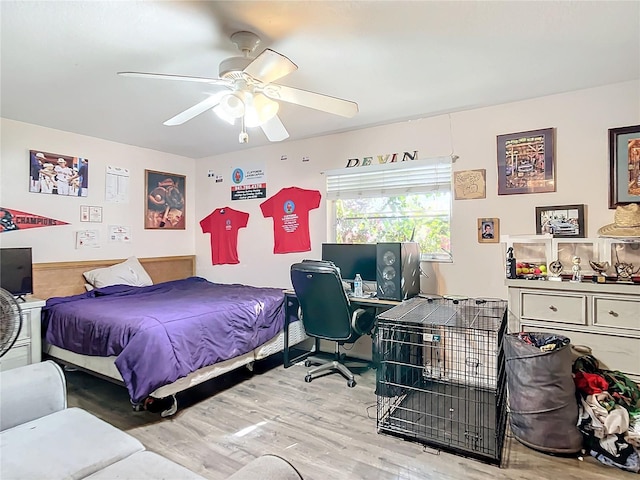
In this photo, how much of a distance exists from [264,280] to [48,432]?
9.86ft

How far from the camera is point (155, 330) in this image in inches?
94.8

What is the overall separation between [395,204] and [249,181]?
6.23 ft

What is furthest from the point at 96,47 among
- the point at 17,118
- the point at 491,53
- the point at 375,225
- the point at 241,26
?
the point at 375,225

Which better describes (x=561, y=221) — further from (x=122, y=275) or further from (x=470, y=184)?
(x=122, y=275)

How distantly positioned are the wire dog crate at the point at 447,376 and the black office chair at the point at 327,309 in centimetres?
35

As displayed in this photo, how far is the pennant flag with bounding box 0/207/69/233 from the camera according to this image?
3303mm

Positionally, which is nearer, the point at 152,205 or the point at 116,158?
the point at 116,158

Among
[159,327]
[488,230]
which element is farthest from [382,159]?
[159,327]

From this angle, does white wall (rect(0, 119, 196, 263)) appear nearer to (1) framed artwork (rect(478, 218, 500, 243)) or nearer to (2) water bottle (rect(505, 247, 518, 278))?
(1) framed artwork (rect(478, 218, 500, 243))

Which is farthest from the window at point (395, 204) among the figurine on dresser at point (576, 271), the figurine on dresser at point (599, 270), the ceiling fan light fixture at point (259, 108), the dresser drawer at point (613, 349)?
the ceiling fan light fixture at point (259, 108)

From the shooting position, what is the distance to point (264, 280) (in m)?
4.46

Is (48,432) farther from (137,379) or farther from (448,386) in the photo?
(448,386)

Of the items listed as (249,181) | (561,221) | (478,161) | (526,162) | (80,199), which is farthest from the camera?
(249,181)

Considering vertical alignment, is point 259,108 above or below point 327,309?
above
